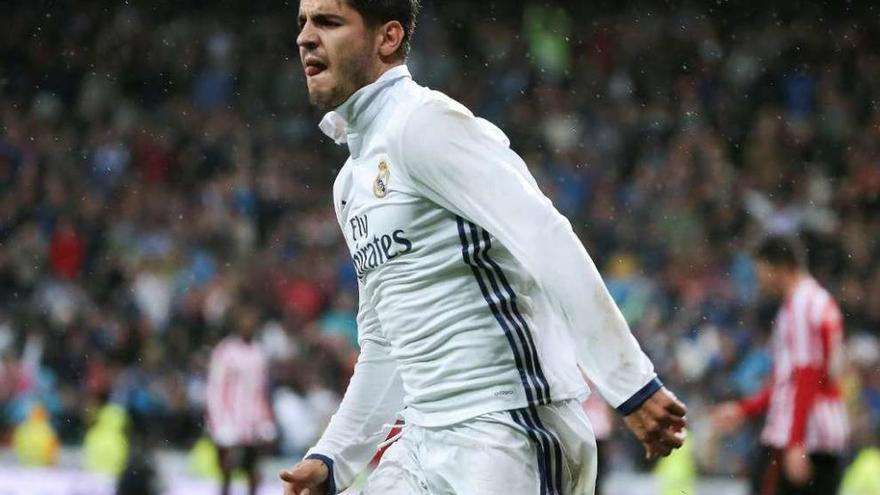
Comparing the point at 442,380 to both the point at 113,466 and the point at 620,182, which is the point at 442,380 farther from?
the point at 620,182

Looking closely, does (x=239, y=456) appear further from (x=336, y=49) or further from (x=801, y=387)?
(x=336, y=49)

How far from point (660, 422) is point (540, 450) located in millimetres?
383

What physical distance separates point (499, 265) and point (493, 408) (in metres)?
0.26

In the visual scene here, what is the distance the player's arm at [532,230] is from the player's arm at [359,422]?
0.54 metres

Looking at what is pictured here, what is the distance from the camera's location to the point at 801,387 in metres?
7.01

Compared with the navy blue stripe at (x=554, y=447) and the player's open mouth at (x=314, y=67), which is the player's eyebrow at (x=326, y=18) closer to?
the player's open mouth at (x=314, y=67)

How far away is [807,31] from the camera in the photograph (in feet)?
49.6

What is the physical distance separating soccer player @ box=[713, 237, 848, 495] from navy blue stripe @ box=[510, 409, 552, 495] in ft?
13.5

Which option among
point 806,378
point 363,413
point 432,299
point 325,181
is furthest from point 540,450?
point 325,181

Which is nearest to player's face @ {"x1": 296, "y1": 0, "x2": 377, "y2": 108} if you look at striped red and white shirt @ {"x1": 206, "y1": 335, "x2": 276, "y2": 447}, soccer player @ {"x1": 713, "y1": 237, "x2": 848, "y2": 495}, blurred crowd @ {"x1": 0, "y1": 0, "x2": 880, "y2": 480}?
soccer player @ {"x1": 713, "y1": 237, "x2": 848, "y2": 495}

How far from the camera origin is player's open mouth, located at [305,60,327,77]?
3.01m

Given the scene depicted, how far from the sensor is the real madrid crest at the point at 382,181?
289 centimetres

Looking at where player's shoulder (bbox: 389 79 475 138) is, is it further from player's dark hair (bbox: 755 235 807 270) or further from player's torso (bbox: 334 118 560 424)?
player's dark hair (bbox: 755 235 807 270)

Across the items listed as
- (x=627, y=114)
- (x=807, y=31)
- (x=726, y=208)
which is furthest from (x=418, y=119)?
(x=807, y=31)
